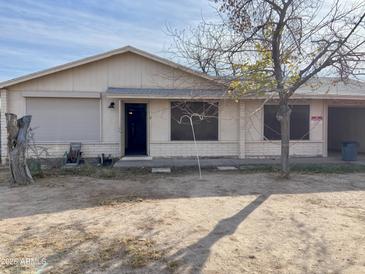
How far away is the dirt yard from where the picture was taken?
3.63 m

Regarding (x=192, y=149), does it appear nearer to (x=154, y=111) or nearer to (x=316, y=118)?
(x=154, y=111)

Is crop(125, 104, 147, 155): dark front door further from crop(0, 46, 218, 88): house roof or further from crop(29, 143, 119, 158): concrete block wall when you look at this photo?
crop(0, 46, 218, 88): house roof

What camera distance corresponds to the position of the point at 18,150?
324 inches

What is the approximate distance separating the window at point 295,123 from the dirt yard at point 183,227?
5053mm

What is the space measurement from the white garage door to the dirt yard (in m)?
4.13

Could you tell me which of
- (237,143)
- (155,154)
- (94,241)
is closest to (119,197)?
(94,241)

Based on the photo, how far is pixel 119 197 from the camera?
684 cm

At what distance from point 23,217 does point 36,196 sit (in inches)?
64.1

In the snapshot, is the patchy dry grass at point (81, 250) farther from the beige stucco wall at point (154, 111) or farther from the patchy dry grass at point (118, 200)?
the beige stucco wall at point (154, 111)

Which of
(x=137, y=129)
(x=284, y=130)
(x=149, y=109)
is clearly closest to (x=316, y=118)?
(x=284, y=130)

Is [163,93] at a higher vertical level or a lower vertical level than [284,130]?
higher

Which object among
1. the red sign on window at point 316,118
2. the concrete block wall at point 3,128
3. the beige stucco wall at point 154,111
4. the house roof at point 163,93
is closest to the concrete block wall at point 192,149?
the beige stucco wall at point 154,111

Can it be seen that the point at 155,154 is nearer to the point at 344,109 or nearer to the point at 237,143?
the point at 237,143

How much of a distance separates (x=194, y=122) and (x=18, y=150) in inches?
267
